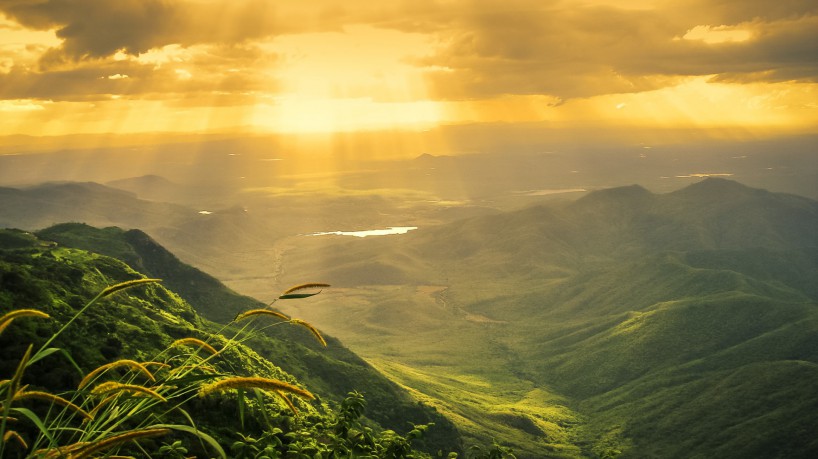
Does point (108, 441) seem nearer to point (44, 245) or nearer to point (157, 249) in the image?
point (44, 245)

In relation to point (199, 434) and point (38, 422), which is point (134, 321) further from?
point (199, 434)

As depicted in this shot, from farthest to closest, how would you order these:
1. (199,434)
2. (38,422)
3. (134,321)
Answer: (134,321) → (199,434) → (38,422)

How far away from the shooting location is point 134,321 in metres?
88.4

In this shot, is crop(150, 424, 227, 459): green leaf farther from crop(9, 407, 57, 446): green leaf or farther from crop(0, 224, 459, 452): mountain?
crop(0, 224, 459, 452): mountain

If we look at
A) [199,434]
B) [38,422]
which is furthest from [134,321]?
[199,434]

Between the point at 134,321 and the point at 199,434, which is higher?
the point at 199,434

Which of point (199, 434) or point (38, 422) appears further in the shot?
point (199, 434)

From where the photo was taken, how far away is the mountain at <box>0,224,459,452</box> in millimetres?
53791

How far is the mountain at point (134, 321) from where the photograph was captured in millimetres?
53791

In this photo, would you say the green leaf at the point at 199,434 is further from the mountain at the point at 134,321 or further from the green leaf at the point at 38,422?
the mountain at the point at 134,321

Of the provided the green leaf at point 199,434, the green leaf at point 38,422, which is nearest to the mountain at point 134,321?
the green leaf at point 199,434

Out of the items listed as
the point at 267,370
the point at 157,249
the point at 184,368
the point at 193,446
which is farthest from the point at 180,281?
the point at 184,368

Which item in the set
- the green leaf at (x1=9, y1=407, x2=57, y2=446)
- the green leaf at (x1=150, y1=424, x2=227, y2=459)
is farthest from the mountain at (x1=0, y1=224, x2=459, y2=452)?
the green leaf at (x1=9, y1=407, x2=57, y2=446)

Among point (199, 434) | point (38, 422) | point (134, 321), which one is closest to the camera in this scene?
point (38, 422)
